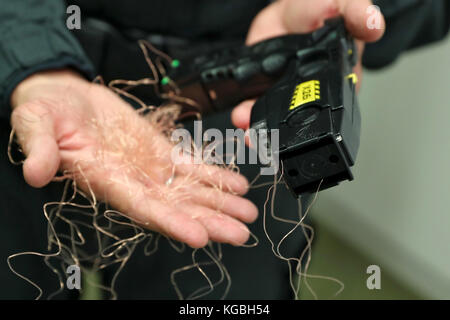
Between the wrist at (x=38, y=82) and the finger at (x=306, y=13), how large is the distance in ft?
0.99

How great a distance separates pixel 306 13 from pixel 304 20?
0.03ft

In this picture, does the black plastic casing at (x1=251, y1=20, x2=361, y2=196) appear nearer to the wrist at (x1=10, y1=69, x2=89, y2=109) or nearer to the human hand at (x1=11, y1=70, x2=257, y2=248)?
the human hand at (x1=11, y1=70, x2=257, y2=248)

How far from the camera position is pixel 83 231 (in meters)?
0.67

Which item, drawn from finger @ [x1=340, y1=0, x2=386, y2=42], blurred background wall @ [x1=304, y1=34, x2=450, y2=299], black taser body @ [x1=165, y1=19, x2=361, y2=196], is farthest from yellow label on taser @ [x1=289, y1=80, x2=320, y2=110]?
blurred background wall @ [x1=304, y1=34, x2=450, y2=299]

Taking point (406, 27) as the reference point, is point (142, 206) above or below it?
below

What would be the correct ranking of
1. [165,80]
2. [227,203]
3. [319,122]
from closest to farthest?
[319,122]
[227,203]
[165,80]

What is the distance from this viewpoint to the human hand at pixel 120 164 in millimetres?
486

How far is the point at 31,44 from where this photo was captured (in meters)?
0.60

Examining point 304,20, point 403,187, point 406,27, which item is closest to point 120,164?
point 304,20

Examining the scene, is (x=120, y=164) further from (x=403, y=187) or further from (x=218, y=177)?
(x=403, y=187)

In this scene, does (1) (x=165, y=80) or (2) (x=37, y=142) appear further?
(1) (x=165, y=80)

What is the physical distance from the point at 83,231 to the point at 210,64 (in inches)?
11.4

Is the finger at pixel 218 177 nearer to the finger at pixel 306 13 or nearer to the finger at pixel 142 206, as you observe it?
the finger at pixel 142 206

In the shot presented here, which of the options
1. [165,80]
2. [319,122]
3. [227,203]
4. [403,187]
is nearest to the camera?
[319,122]
